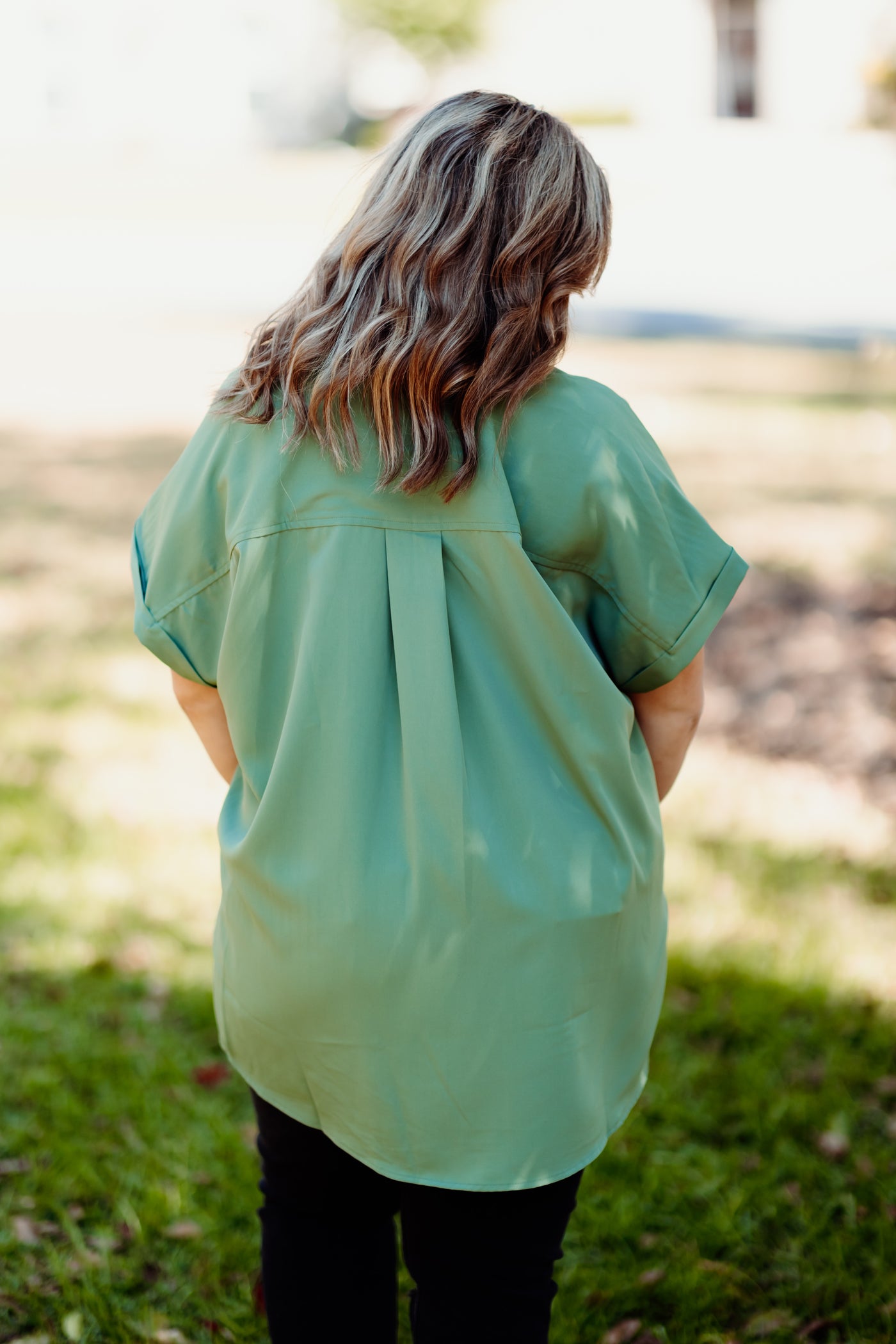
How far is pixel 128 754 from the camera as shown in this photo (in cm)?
484

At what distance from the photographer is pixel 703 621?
163cm

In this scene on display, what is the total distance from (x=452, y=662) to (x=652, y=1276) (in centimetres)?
177

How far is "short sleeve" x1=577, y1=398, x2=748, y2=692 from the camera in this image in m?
1.51

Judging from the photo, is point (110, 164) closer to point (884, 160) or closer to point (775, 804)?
point (884, 160)

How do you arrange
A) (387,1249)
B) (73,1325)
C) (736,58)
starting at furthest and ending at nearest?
(736,58) → (73,1325) → (387,1249)

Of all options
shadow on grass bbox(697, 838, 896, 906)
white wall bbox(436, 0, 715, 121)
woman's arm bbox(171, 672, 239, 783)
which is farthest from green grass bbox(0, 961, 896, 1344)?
white wall bbox(436, 0, 715, 121)

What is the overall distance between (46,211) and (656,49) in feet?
46.3

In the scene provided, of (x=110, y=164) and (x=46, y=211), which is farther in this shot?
(x=110, y=164)

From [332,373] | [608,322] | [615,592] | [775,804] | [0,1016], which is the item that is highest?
[332,373]

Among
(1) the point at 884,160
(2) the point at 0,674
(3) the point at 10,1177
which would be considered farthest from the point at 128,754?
(1) the point at 884,160

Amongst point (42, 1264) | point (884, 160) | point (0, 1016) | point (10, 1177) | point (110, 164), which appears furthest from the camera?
point (110, 164)

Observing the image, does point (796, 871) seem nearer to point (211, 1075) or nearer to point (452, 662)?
point (211, 1075)

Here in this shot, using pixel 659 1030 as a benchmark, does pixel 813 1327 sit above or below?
above

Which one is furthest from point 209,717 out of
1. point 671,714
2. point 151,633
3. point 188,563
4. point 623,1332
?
point 623,1332
